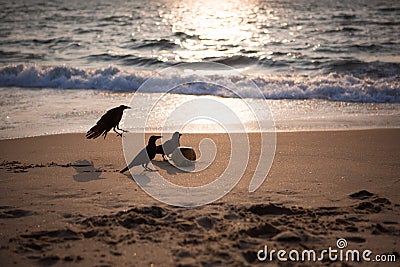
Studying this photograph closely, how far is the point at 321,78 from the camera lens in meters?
12.0

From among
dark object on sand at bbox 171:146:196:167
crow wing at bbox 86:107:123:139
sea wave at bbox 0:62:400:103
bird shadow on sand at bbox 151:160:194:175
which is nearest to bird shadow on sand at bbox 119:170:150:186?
bird shadow on sand at bbox 151:160:194:175

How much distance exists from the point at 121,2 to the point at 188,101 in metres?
22.6

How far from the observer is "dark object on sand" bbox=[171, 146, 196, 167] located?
5566mm

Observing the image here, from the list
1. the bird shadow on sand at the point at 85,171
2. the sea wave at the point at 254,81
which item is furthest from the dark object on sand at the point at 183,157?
the sea wave at the point at 254,81

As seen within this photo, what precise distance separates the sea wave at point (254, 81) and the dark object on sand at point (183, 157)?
527 cm

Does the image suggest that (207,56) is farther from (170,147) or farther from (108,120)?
(170,147)

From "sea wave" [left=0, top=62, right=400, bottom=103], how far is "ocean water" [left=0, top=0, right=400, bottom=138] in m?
0.03

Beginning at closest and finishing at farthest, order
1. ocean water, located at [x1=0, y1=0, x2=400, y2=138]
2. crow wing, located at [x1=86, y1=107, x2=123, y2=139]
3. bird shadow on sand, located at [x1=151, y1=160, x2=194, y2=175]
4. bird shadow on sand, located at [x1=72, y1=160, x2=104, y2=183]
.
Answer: bird shadow on sand, located at [x1=72, y1=160, x2=104, y2=183] < bird shadow on sand, located at [x1=151, y1=160, x2=194, y2=175] < crow wing, located at [x1=86, y1=107, x2=123, y2=139] < ocean water, located at [x1=0, y1=0, x2=400, y2=138]

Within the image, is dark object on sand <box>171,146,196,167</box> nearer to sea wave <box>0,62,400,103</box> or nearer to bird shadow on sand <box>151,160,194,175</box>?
bird shadow on sand <box>151,160,194,175</box>

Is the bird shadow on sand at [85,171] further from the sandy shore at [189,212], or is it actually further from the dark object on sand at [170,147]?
the dark object on sand at [170,147]

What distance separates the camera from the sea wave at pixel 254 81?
1059 cm

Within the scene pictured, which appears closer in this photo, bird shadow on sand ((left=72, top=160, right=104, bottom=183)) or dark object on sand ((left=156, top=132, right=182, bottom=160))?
bird shadow on sand ((left=72, top=160, right=104, bottom=183))

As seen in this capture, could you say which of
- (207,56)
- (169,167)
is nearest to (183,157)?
(169,167)

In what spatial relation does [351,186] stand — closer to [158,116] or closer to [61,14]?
[158,116]
